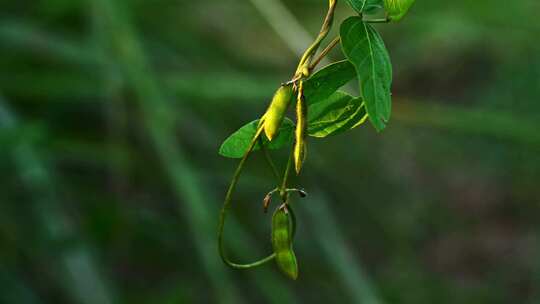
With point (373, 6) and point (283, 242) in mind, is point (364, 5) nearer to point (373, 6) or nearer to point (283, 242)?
point (373, 6)

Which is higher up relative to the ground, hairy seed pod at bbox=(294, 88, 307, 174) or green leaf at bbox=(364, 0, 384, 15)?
green leaf at bbox=(364, 0, 384, 15)

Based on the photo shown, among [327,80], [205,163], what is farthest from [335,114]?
[205,163]

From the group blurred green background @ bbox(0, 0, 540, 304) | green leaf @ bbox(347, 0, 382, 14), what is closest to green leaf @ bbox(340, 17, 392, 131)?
green leaf @ bbox(347, 0, 382, 14)

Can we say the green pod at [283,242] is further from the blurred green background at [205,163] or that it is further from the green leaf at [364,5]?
the blurred green background at [205,163]

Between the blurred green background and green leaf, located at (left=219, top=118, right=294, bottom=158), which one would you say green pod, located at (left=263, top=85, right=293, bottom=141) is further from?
the blurred green background

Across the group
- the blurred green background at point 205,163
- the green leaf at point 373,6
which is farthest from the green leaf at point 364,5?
the blurred green background at point 205,163

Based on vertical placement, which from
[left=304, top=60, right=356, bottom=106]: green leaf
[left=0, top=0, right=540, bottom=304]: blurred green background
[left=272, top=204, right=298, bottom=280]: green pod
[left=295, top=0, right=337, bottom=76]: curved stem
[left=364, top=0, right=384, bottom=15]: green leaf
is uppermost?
[left=295, top=0, right=337, bottom=76]: curved stem

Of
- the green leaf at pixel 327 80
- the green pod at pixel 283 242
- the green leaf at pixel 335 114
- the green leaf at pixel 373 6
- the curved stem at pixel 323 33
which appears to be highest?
the curved stem at pixel 323 33
